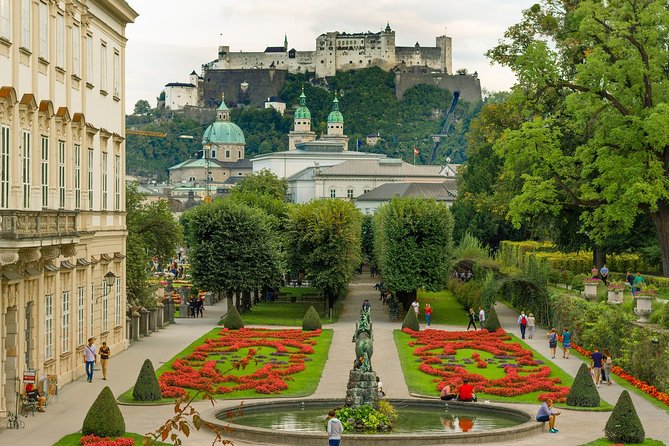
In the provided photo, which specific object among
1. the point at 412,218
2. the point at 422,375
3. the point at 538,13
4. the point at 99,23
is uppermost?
the point at 538,13

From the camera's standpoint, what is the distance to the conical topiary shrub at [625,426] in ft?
108

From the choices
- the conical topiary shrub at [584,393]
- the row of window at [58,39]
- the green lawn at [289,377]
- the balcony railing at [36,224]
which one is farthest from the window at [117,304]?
the conical topiary shrub at [584,393]

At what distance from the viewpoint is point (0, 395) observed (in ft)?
115

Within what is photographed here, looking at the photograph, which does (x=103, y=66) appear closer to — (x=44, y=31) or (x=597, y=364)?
(x=44, y=31)

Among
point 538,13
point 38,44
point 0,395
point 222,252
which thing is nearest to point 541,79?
point 538,13

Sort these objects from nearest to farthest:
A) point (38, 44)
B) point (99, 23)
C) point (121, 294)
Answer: point (38, 44) < point (99, 23) < point (121, 294)

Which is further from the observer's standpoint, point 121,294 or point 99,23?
point 121,294

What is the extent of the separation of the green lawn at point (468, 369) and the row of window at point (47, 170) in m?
12.3

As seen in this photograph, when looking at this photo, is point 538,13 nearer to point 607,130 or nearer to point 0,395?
point 607,130

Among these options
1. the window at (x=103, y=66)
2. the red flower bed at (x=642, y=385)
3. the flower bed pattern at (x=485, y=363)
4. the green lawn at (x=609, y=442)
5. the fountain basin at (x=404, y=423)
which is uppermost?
the window at (x=103, y=66)

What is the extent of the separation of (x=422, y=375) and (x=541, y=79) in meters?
24.1

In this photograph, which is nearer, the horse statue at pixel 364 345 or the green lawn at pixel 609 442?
the green lawn at pixel 609 442

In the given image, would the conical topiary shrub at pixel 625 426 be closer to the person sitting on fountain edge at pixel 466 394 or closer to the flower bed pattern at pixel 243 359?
the person sitting on fountain edge at pixel 466 394

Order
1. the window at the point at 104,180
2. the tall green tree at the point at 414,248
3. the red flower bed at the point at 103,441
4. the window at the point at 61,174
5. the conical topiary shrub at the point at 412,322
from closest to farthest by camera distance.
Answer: the red flower bed at the point at 103,441
the window at the point at 61,174
the window at the point at 104,180
the conical topiary shrub at the point at 412,322
the tall green tree at the point at 414,248
